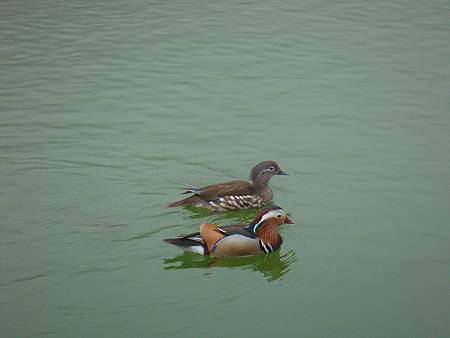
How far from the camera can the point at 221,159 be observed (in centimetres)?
→ 1046

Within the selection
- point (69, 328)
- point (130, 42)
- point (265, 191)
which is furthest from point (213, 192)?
point (130, 42)

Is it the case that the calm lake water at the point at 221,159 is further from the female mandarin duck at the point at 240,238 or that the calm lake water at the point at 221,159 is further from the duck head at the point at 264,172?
the duck head at the point at 264,172

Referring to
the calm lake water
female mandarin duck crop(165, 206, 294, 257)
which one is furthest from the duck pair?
the calm lake water

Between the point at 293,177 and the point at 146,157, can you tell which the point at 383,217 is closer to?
the point at 293,177

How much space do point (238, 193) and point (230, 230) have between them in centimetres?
121

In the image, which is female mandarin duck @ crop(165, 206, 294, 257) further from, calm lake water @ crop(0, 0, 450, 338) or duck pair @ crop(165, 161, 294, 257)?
calm lake water @ crop(0, 0, 450, 338)

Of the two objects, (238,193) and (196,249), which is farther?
(238,193)

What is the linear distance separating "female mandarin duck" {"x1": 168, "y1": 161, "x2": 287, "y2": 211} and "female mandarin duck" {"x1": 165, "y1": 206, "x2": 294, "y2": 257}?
86 centimetres

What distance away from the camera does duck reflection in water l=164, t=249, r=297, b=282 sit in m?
8.12

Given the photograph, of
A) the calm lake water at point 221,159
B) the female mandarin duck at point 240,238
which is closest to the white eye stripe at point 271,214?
the female mandarin duck at point 240,238

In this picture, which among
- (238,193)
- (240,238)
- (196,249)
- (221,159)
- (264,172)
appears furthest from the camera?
(221,159)

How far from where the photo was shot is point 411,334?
711 cm

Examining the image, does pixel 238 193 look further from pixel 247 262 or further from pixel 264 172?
pixel 247 262

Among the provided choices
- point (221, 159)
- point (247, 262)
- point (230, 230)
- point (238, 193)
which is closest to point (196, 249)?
point (230, 230)
